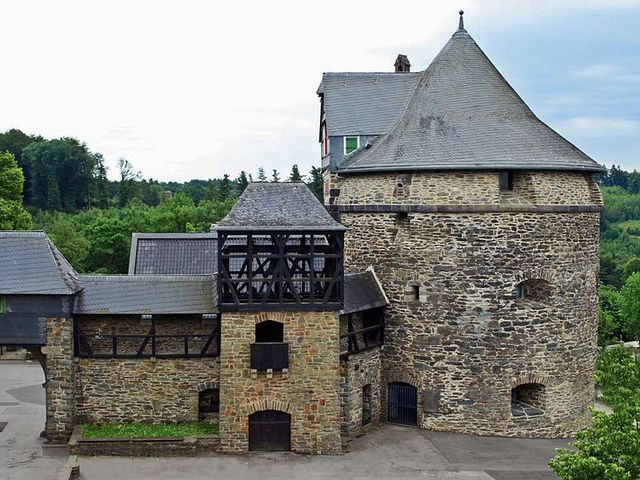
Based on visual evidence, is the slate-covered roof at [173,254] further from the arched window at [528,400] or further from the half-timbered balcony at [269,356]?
the arched window at [528,400]

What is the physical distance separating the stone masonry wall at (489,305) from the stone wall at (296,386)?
3.22 m

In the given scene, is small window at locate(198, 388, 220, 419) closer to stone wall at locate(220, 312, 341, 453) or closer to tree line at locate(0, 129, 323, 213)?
stone wall at locate(220, 312, 341, 453)

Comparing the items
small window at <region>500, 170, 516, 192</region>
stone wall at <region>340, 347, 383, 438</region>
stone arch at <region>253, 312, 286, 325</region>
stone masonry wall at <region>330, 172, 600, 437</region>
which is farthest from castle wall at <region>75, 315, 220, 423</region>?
small window at <region>500, 170, 516, 192</region>

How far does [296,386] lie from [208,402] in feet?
9.40

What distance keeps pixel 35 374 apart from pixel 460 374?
16.6 meters

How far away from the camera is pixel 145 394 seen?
19.4 metres

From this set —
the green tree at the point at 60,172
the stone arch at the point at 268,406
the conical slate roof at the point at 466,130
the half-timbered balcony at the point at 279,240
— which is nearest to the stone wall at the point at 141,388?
the stone arch at the point at 268,406

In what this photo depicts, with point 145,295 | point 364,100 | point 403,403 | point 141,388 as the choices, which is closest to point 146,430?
point 141,388

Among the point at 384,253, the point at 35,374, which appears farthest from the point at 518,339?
the point at 35,374

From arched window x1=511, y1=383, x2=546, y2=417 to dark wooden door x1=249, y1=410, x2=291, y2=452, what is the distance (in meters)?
6.28

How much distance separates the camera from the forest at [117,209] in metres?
41.8

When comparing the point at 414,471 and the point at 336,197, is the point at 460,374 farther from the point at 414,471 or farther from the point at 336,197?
the point at 336,197

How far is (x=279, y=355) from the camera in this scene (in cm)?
1831

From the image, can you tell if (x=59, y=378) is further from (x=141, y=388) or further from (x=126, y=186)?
(x=126, y=186)
